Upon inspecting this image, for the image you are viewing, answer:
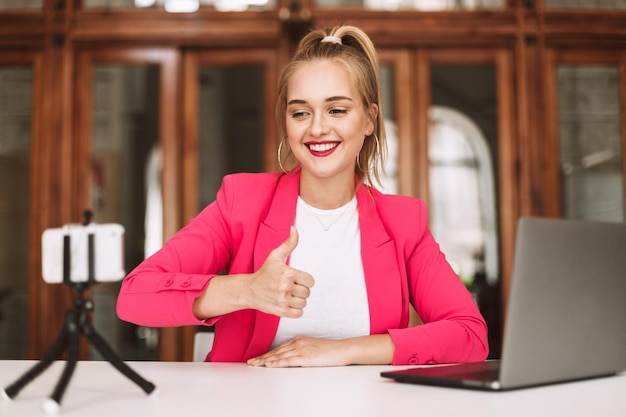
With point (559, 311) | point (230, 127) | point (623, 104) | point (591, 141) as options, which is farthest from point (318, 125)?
point (623, 104)

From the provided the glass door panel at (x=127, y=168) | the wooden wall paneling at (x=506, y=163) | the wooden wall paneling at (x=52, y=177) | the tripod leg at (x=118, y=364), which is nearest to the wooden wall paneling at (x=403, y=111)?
the wooden wall paneling at (x=506, y=163)

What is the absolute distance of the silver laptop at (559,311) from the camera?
3.01 feet

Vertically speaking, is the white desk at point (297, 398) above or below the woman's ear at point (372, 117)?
below

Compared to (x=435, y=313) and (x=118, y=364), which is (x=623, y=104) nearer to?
(x=435, y=313)

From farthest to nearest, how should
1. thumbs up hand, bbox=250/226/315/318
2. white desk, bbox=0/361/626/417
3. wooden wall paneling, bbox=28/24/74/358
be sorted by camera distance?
wooden wall paneling, bbox=28/24/74/358 → thumbs up hand, bbox=250/226/315/318 → white desk, bbox=0/361/626/417

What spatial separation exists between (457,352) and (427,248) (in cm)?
30

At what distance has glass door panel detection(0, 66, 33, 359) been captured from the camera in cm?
382

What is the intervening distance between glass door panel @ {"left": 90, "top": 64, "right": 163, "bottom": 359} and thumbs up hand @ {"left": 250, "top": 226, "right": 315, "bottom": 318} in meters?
2.76

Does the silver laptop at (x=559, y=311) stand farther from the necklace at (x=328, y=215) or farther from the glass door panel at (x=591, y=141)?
the glass door panel at (x=591, y=141)

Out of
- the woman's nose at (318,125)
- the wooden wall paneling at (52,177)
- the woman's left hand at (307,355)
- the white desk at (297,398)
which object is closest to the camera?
the white desk at (297,398)

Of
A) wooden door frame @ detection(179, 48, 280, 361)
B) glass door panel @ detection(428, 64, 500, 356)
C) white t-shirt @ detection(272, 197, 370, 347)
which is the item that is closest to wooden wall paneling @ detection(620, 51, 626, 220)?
glass door panel @ detection(428, 64, 500, 356)

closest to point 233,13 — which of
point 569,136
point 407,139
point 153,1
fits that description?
point 153,1

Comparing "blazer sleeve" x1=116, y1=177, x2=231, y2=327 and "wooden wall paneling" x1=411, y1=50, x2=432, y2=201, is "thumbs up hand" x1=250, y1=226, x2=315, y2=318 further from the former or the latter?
"wooden wall paneling" x1=411, y1=50, x2=432, y2=201

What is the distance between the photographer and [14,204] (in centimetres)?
387
